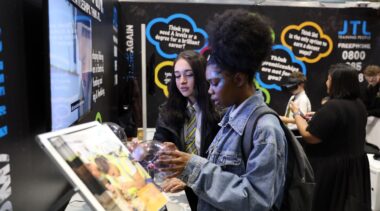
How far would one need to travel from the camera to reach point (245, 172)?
3.63ft

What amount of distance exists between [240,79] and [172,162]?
377 mm

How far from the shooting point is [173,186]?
158 centimetres

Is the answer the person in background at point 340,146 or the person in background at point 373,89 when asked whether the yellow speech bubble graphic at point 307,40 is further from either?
the person in background at point 340,146

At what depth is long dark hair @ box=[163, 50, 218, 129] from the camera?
6.80 ft

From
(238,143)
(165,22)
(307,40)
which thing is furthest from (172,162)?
(307,40)

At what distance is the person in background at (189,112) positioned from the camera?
2023 mm

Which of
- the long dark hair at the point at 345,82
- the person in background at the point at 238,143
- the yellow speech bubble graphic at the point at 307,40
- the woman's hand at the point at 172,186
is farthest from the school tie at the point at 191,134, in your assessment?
the yellow speech bubble graphic at the point at 307,40

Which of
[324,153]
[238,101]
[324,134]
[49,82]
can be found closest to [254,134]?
[238,101]

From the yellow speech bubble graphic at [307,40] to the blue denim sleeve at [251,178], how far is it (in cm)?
452

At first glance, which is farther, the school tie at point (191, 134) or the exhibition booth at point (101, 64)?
the school tie at point (191, 134)

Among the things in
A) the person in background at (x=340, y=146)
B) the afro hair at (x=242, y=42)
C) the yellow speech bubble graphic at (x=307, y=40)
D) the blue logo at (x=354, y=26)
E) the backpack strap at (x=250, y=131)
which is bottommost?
the person in background at (x=340, y=146)

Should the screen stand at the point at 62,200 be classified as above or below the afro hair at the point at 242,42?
below

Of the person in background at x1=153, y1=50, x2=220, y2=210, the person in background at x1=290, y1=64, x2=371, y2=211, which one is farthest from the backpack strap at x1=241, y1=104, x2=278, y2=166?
the person in background at x1=290, y1=64, x2=371, y2=211

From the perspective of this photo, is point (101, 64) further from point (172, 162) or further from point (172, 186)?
point (172, 162)
